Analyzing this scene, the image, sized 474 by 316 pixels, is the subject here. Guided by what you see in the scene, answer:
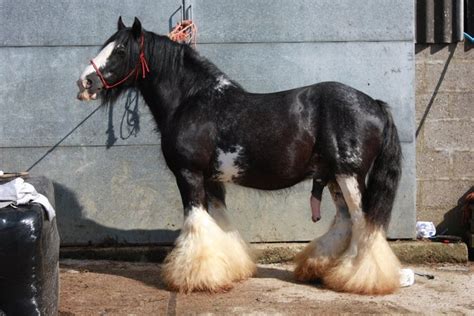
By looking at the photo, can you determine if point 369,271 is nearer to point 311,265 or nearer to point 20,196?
point 311,265

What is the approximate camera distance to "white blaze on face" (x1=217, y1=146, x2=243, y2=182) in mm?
4934

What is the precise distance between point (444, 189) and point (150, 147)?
116 inches

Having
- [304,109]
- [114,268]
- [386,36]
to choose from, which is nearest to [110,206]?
[114,268]

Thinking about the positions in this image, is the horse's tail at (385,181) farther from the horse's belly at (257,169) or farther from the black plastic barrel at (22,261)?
Result: the black plastic barrel at (22,261)

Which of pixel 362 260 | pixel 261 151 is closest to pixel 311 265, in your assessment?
pixel 362 260

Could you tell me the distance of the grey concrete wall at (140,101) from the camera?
5.95 m

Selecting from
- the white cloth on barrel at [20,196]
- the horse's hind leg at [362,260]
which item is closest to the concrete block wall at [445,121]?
the horse's hind leg at [362,260]

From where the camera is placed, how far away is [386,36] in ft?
19.7

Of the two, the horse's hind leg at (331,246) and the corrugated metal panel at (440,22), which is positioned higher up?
the corrugated metal panel at (440,22)

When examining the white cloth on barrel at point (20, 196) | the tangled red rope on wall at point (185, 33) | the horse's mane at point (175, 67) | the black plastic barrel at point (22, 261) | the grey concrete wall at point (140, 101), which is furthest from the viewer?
the grey concrete wall at point (140, 101)

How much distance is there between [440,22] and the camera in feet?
20.6

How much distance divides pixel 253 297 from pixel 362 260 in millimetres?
873

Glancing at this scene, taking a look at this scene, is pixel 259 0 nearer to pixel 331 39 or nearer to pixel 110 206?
pixel 331 39

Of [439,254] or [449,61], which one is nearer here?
[439,254]
